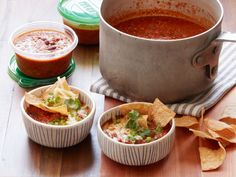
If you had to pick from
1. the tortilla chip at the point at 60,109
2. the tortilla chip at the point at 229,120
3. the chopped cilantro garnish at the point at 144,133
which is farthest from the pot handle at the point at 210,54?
the tortilla chip at the point at 60,109

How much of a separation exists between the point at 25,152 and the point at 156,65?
37 centimetres

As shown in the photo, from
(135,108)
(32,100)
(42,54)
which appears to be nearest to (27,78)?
(42,54)

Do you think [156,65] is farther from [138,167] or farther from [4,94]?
[4,94]

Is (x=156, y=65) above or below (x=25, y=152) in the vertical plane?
above

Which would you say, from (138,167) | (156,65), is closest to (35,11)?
(156,65)

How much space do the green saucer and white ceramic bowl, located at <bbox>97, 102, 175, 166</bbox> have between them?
1.02 feet

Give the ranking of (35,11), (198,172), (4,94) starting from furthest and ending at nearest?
(35,11)
(4,94)
(198,172)

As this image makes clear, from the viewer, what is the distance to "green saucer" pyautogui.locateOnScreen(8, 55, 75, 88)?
5.81 ft

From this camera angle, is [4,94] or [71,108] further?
[4,94]

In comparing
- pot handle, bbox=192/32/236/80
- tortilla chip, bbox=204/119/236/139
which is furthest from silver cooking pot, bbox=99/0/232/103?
tortilla chip, bbox=204/119/236/139

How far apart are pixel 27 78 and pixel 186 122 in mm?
455

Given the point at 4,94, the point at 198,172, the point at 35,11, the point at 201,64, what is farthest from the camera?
the point at 35,11

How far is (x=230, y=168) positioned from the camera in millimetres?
1522

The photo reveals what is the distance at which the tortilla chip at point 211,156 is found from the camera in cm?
151
